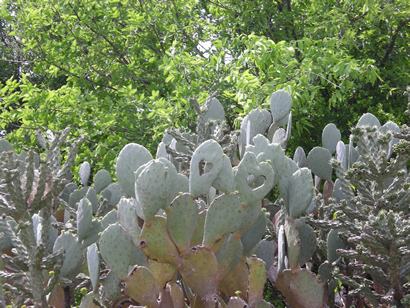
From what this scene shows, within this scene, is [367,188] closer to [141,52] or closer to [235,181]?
[235,181]

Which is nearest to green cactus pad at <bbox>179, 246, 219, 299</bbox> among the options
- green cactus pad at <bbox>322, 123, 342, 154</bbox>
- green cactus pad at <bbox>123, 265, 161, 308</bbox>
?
green cactus pad at <bbox>123, 265, 161, 308</bbox>

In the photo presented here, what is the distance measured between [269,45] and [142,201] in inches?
131

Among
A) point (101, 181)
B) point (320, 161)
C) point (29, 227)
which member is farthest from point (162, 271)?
point (101, 181)


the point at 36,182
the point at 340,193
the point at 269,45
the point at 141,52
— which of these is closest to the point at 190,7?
the point at 141,52

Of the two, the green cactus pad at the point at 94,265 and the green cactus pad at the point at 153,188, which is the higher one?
the green cactus pad at the point at 153,188

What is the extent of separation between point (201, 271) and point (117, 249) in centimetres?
27

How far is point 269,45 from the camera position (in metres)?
5.20

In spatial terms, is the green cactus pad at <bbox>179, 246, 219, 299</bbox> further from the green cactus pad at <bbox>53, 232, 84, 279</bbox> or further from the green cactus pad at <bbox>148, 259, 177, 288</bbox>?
the green cactus pad at <bbox>53, 232, 84, 279</bbox>

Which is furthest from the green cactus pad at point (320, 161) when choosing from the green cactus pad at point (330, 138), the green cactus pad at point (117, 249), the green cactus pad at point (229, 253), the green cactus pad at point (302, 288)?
the green cactus pad at point (117, 249)

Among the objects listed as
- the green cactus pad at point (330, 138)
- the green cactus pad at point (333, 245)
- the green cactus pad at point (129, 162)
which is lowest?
the green cactus pad at point (333, 245)

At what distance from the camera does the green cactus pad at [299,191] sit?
7.76 ft

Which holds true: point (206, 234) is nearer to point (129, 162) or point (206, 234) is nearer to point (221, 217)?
point (221, 217)

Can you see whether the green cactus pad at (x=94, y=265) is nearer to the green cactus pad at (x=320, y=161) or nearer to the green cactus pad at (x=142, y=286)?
the green cactus pad at (x=142, y=286)

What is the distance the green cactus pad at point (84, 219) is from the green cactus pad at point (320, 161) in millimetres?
1111
